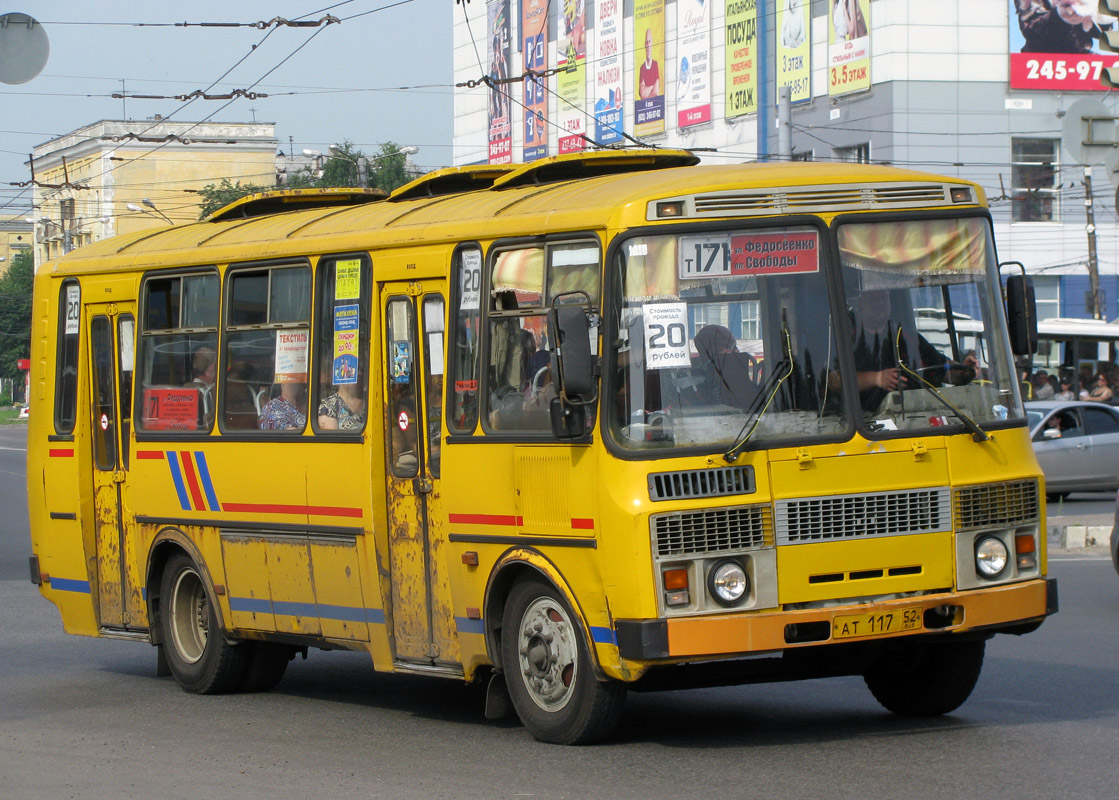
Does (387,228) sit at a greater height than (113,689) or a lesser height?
greater

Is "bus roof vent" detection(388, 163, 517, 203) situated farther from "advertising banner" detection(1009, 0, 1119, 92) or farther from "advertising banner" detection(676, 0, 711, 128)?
"advertising banner" detection(676, 0, 711, 128)

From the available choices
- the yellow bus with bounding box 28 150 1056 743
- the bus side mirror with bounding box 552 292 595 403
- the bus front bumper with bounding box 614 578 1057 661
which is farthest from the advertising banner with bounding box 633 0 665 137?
the bus side mirror with bounding box 552 292 595 403

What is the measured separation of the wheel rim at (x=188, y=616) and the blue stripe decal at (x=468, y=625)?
9.14 feet

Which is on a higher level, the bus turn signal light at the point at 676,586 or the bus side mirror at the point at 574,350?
the bus side mirror at the point at 574,350

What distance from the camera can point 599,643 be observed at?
7555 mm

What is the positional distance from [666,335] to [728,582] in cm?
108

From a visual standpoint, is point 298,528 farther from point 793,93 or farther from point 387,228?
point 793,93

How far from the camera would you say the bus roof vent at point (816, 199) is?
767 cm

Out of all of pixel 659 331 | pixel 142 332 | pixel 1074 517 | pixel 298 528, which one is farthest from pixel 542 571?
pixel 1074 517

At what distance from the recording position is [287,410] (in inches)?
387

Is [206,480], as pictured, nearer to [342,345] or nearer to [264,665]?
[264,665]

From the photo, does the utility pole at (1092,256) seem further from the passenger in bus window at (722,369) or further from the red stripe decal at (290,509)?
the passenger in bus window at (722,369)

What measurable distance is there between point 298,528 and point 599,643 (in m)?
2.70

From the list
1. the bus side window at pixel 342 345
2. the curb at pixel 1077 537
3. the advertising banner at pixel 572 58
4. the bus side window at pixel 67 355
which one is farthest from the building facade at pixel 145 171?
the bus side window at pixel 342 345
